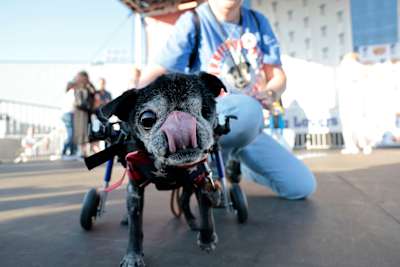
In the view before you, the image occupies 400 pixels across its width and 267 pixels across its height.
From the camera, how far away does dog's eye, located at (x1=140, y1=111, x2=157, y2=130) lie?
879 mm

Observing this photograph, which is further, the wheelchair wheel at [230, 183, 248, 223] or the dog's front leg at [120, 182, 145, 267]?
the wheelchair wheel at [230, 183, 248, 223]

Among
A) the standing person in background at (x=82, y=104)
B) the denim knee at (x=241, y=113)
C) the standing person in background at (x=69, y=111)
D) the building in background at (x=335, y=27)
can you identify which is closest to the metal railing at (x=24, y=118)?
the standing person in background at (x=69, y=111)

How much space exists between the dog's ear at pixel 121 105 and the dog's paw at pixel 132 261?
44 centimetres

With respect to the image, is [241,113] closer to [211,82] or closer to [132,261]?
[211,82]

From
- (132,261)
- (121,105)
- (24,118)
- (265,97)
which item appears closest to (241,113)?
(265,97)

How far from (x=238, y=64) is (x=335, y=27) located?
11.0m

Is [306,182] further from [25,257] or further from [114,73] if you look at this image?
[114,73]

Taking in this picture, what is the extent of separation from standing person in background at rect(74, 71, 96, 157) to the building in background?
7870 mm

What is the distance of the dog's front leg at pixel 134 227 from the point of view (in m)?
0.98

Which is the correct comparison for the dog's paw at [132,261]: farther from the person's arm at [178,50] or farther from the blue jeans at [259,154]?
the person's arm at [178,50]

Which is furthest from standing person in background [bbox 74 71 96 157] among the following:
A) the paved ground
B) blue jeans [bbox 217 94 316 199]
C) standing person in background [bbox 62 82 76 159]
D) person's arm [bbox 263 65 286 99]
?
person's arm [bbox 263 65 286 99]

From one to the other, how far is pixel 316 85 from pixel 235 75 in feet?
27.8

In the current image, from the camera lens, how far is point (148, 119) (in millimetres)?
885

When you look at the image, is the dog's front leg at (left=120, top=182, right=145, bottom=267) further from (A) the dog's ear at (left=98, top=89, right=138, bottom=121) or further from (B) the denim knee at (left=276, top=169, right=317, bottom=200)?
(B) the denim knee at (left=276, top=169, right=317, bottom=200)
